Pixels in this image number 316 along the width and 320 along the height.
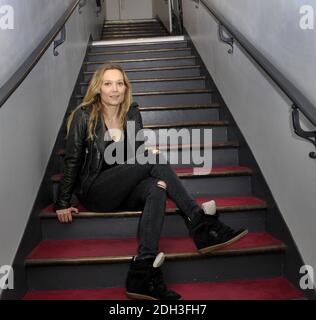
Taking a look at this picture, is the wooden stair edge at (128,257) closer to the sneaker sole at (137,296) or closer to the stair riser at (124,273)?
the stair riser at (124,273)

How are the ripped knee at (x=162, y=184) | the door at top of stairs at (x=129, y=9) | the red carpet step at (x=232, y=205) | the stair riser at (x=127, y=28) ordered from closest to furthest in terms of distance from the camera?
the ripped knee at (x=162, y=184), the red carpet step at (x=232, y=205), the stair riser at (x=127, y=28), the door at top of stairs at (x=129, y=9)

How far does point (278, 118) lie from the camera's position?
6.98 ft

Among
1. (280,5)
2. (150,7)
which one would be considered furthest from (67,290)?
(150,7)

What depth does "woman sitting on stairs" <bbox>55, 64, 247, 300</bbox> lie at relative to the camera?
1.77 metres

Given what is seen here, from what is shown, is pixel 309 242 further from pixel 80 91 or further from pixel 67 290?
pixel 80 91

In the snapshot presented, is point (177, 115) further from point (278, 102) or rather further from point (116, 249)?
point (116, 249)

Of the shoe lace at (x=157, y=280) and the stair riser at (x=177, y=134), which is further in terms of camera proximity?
the stair riser at (x=177, y=134)

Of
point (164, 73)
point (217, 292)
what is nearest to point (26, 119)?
point (217, 292)

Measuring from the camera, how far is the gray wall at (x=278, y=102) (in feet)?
5.96

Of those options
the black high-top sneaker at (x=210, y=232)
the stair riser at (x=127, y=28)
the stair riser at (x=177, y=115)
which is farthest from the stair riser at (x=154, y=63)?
the stair riser at (x=127, y=28)

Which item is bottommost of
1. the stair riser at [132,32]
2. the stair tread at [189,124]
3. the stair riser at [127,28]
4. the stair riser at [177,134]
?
the stair riser at [177,134]

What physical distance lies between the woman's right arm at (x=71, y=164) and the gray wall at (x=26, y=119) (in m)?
0.16

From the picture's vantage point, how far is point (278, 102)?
2129mm
